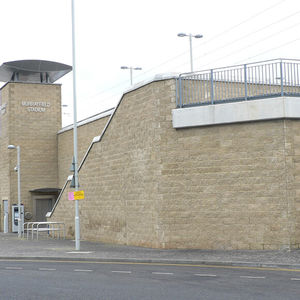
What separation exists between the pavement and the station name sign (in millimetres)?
18329

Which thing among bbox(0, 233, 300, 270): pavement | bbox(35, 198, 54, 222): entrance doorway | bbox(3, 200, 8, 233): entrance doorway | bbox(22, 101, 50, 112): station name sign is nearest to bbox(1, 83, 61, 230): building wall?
bbox(22, 101, 50, 112): station name sign

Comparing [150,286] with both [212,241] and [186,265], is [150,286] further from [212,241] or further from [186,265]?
[212,241]

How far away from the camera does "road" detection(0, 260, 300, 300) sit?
1013cm

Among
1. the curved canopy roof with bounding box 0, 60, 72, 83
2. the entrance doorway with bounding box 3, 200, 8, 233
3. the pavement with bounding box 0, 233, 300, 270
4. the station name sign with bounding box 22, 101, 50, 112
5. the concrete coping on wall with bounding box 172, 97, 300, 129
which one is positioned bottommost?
the pavement with bounding box 0, 233, 300, 270

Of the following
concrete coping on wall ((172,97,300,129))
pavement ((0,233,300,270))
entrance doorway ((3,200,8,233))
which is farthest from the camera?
entrance doorway ((3,200,8,233))

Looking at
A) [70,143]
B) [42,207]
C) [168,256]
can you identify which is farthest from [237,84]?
[42,207]

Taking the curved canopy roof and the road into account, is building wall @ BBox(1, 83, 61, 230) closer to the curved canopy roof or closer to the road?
the curved canopy roof

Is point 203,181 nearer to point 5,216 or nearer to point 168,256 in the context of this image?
point 168,256

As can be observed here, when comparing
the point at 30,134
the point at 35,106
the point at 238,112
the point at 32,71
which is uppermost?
the point at 32,71

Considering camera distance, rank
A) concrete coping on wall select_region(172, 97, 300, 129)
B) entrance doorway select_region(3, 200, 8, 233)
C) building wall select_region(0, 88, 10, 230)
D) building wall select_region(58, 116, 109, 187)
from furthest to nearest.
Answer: building wall select_region(0, 88, 10, 230), entrance doorway select_region(3, 200, 8, 233), building wall select_region(58, 116, 109, 187), concrete coping on wall select_region(172, 97, 300, 129)

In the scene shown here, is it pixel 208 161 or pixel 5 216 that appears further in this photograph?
pixel 5 216

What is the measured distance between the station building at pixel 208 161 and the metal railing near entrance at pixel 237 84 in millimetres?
35

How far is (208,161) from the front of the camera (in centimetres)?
1878

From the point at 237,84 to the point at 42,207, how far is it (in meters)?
22.9
